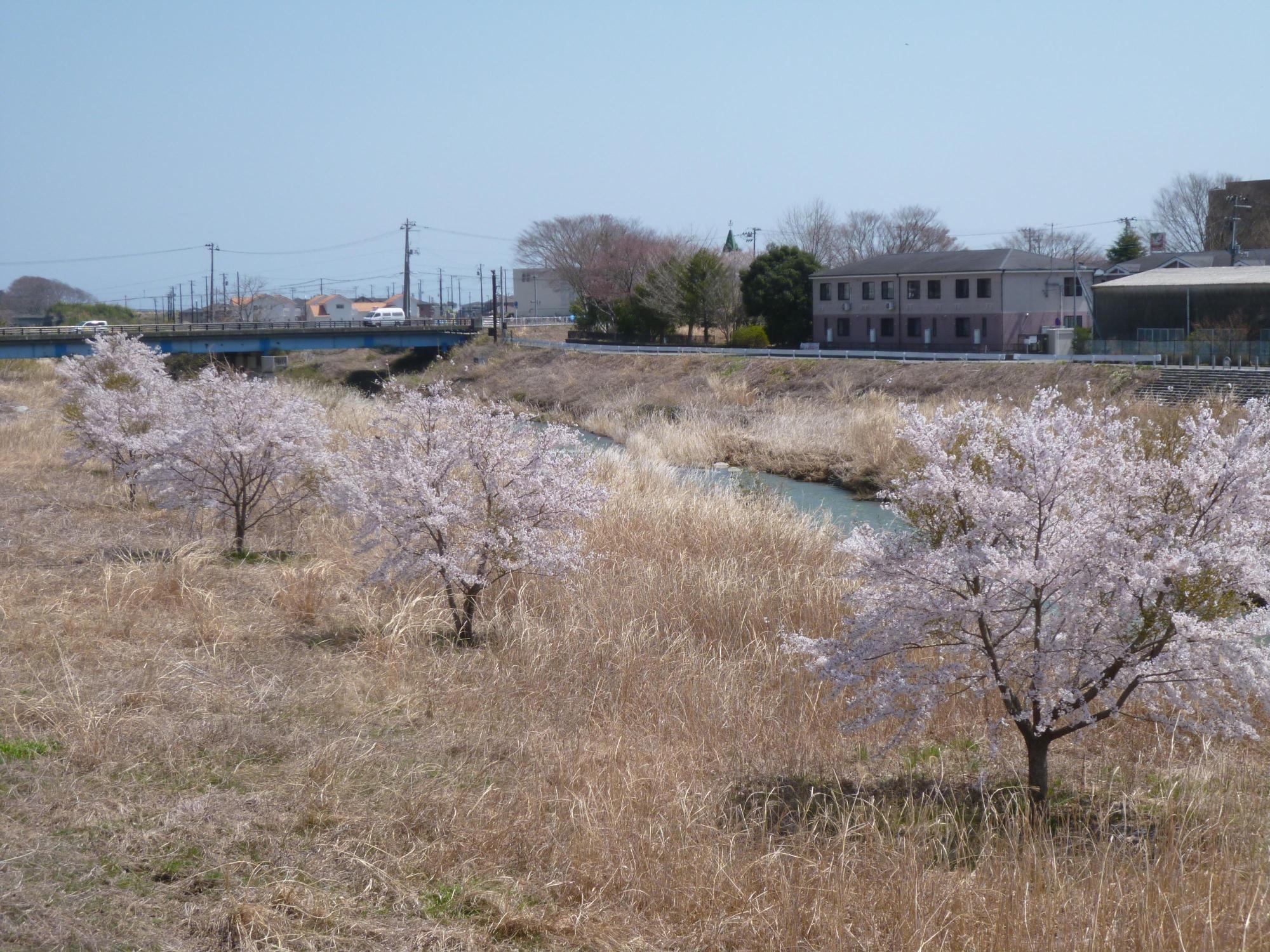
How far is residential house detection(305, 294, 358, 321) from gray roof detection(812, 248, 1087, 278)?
86.9m

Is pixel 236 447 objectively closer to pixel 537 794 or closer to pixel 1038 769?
pixel 537 794

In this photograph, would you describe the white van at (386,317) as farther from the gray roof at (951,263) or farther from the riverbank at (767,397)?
the gray roof at (951,263)

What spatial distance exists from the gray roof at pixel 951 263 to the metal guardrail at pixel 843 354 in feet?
15.3

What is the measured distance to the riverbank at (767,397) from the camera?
110 feet

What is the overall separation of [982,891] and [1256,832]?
1.87m

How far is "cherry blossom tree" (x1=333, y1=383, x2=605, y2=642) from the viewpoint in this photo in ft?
34.4

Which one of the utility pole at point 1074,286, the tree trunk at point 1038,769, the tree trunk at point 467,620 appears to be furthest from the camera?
the utility pole at point 1074,286

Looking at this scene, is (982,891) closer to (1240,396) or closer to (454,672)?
(454,672)

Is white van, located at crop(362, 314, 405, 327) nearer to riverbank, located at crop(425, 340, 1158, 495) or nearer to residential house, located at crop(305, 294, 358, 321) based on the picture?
riverbank, located at crop(425, 340, 1158, 495)

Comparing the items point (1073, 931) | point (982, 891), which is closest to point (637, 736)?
point (982, 891)

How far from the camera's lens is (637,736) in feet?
27.2

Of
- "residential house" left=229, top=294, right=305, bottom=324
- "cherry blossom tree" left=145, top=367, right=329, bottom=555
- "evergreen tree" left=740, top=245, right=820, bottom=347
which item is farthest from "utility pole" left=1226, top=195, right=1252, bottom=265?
"residential house" left=229, top=294, right=305, bottom=324

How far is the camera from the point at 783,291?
6338 cm

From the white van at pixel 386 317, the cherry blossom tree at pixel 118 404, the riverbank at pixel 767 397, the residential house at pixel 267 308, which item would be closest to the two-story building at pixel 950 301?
the riverbank at pixel 767 397
